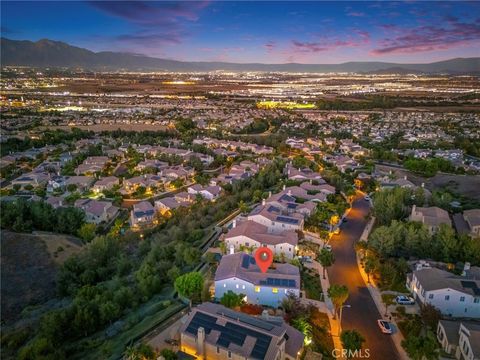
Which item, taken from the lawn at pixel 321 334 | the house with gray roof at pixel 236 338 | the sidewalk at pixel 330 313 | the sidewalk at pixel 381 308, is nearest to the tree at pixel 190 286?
the house with gray roof at pixel 236 338

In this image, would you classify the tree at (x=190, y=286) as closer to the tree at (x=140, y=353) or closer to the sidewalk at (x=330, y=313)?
the tree at (x=140, y=353)

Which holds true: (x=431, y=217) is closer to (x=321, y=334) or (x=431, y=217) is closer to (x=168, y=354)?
(x=321, y=334)

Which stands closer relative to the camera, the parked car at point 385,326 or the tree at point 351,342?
the tree at point 351,342

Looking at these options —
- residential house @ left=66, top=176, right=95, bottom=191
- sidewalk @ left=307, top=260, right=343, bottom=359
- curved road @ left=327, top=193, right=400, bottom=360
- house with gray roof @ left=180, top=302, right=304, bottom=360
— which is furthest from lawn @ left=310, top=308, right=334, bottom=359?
residential house @ left=66, top=176, right=95, bottom=191

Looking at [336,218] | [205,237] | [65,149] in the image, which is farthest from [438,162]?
[65,149]

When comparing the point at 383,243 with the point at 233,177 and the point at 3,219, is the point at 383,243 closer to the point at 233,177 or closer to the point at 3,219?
the point at 233,177
